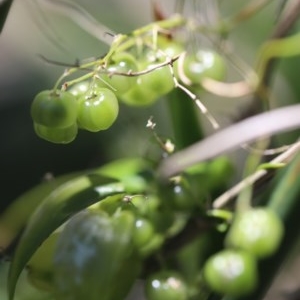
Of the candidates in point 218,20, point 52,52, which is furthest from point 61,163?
point 218,20

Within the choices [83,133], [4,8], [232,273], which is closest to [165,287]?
Result: [232,273]

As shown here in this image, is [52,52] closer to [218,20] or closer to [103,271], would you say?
[218,20]

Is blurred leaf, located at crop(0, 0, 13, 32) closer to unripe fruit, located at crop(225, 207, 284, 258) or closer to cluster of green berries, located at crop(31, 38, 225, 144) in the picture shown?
cluster of green berries, located at crop(31, 38, 225, 144)

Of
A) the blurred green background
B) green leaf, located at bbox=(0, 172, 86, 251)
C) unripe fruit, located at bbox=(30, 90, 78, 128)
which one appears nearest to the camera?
unripe fruit, located at bbox=(30, 90, 78, 128)

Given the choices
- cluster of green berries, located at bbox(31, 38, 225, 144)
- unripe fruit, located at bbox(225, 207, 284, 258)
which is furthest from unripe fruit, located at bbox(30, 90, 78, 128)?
unripe fruit, located at bbox(225, 207, 284, 258)

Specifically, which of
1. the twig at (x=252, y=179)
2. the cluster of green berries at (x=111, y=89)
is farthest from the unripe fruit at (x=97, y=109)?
the twig at (x=252, y=179)

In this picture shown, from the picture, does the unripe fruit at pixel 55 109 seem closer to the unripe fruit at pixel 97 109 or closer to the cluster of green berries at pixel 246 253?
the unripe fruit at pixel 97 109
